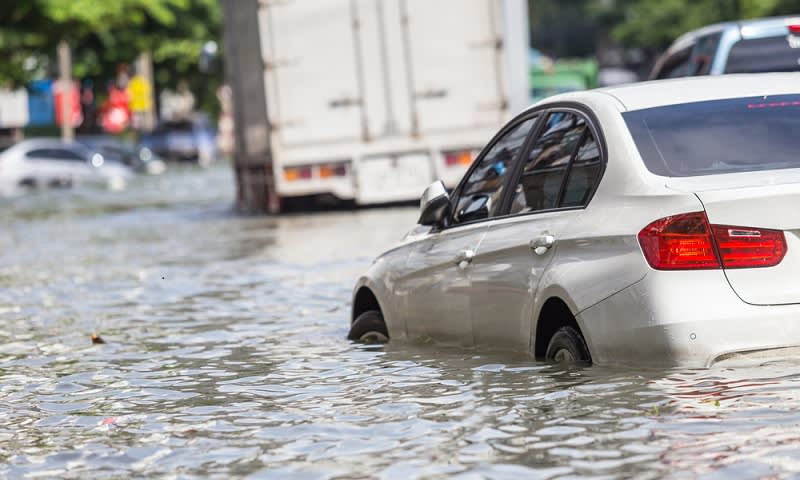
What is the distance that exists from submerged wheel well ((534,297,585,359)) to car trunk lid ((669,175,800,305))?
831 mm

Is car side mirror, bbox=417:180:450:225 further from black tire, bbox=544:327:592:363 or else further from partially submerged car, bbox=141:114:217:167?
partially submerged car, bbox=141:114:217:167

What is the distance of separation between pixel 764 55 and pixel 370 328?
6287 millimetres

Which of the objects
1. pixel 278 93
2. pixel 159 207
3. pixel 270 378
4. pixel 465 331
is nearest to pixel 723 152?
pixel 465 331

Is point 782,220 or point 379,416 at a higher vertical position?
point 782,220

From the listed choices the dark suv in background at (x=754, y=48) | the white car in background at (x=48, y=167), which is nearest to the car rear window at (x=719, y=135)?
the dark suv in background at (x=754, y=48)

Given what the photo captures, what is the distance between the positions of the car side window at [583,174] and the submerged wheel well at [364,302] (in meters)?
2.50

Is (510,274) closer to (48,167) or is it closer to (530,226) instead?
(530,226)

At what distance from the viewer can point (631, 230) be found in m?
6.81

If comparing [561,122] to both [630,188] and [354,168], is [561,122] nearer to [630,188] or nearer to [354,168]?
[630,188]

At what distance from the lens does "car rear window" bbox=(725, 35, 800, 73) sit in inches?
578

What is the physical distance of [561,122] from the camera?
25.8 feet

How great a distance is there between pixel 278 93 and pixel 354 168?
1.35m

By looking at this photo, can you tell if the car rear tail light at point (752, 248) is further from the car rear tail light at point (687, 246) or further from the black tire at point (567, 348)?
the black tire at point (567, 348)

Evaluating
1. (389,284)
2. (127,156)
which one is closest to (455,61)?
(389,284)
